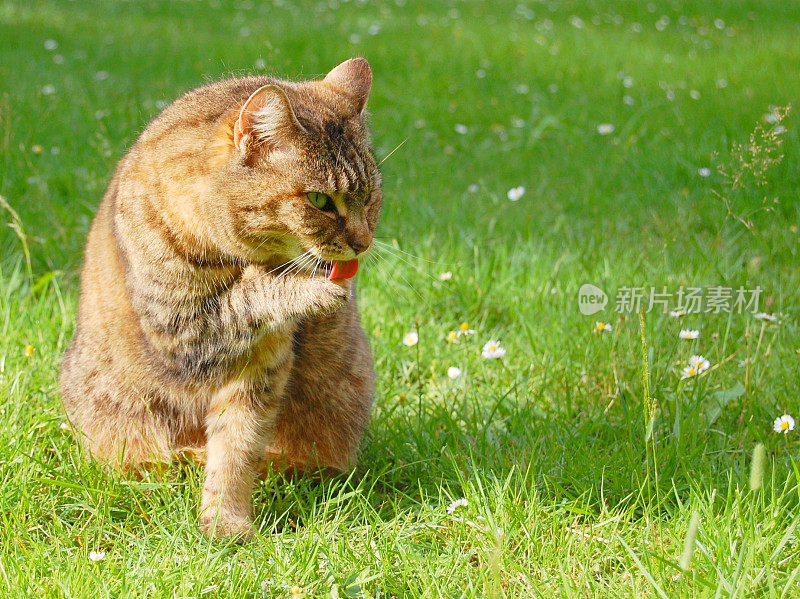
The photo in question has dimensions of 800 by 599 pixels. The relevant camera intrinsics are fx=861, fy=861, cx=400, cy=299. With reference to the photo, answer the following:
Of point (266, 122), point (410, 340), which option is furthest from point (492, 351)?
point (266, 122)

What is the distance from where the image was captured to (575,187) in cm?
457

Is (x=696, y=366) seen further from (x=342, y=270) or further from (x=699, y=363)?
(x=342, y=270)

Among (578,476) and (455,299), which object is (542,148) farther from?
(578,476)

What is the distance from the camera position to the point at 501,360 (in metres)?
2.96

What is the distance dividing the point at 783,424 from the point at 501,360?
3.00 ft

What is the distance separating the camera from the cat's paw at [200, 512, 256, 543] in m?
2.19

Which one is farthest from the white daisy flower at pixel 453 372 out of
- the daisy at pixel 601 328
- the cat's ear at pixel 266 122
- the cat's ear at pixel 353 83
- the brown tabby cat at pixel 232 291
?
the cat's ear at pixel 266 122

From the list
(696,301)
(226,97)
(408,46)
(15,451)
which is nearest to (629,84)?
(408,46)

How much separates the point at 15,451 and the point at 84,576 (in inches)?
23.7

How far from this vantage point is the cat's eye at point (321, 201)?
2.05 meters

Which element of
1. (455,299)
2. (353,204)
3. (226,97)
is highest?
(226,97)

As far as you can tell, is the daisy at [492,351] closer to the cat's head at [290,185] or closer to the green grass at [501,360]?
the green grass at [501,360]

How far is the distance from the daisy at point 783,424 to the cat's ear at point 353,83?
146cm

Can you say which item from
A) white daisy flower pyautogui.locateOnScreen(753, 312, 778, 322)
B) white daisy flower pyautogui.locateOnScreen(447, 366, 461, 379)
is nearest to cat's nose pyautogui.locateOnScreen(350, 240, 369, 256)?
white daisy flower pyautogui.locateOnScreen(447, 366, 461, 379)
